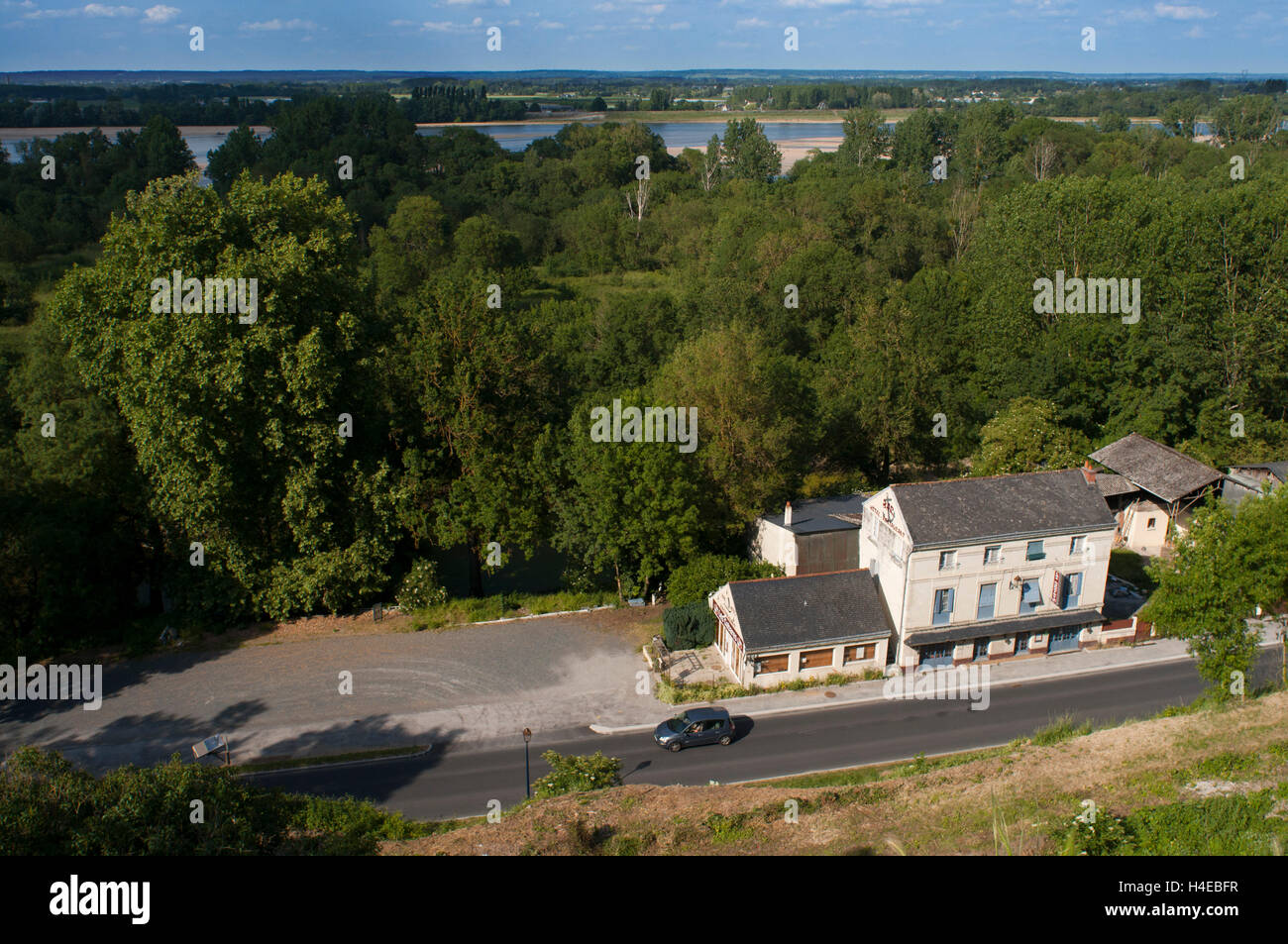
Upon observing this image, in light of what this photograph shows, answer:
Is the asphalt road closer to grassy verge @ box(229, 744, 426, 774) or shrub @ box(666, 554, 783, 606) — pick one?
grassy verge @ box(229, 744, 426, 774)

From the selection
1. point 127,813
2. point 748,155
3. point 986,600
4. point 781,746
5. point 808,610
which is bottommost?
point 781,746

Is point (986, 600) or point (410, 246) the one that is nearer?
point (986, 600)

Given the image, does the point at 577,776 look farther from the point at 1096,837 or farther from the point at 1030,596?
the point at 1030,596

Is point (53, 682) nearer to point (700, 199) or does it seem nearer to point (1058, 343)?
point (1058, 343)

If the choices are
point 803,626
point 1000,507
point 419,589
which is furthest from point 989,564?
point 419,589

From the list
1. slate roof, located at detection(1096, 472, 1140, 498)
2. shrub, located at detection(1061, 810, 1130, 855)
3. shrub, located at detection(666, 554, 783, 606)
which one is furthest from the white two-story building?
shrub, located at detection(1061, 810, 1130, 855)
